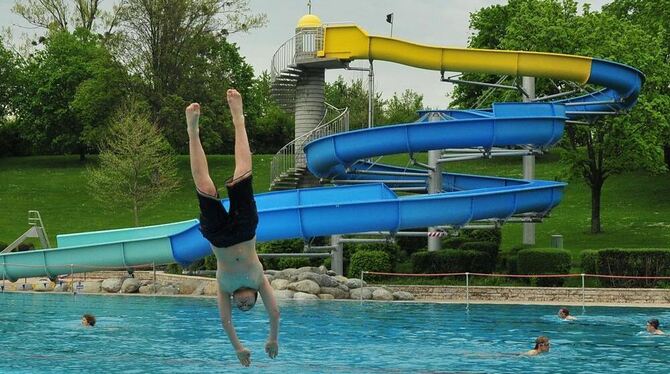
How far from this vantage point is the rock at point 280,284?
32484mm

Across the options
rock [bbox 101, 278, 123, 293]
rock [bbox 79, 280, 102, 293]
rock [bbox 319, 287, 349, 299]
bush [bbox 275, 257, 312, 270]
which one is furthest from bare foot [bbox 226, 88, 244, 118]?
rock [bbox 79, 280, 102, 293]

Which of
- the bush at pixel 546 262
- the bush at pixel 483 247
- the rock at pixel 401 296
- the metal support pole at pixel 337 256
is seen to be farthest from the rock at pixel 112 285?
the bush at pixel 546 262

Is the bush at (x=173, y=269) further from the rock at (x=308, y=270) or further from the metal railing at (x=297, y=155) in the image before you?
the rock at (x=308, y=270)

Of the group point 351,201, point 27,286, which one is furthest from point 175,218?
point 351,201

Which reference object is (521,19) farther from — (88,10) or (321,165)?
(88,10)

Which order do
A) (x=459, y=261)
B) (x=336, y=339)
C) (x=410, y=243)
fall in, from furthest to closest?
(x=410, y=243), (x=459, y=261), (x=336, y=339)

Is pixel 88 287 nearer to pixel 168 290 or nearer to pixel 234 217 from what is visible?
pixel 168 290

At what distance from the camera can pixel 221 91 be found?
66438 mm

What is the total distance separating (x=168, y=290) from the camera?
35031mm

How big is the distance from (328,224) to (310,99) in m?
14.8

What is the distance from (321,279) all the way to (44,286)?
10928mm

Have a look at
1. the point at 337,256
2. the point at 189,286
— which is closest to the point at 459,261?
the point at 337,256

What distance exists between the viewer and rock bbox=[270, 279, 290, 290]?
32.5 meters

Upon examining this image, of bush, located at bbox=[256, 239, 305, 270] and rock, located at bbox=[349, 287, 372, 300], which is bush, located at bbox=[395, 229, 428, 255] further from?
rock, located at bbox=[349, 287, 372, 300]
